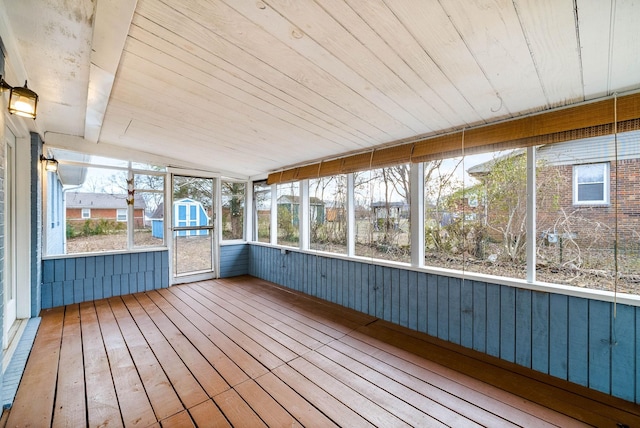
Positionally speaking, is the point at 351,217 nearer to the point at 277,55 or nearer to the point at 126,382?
the point at 277,55

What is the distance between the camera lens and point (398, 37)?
1.35 meters

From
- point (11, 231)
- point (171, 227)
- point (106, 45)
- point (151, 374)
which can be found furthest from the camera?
point (171, 227)

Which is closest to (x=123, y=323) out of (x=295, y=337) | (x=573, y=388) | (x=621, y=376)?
(x=295, y=337)

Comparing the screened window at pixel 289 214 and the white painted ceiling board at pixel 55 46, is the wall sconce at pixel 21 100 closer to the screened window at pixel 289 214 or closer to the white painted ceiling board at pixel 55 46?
the white painted ceiling board at pixel 55 46

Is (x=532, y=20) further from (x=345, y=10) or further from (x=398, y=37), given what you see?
(x=345, y=10)

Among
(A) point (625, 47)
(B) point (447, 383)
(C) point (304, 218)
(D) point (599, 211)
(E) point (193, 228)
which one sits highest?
(A) point (625, 47)

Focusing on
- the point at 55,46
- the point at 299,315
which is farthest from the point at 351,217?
the point at 55,46

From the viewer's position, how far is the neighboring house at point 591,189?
1826 mm

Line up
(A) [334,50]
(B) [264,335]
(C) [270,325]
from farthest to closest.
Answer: (C) [270,325]
(B) [264,335]
(A) [334,50]

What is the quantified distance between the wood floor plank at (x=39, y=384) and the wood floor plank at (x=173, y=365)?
678 millimetres

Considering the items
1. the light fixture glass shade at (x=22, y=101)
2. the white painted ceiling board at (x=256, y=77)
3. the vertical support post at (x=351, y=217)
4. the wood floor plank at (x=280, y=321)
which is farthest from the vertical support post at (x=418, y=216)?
the light fixture glass shade at (x=22, y=101)

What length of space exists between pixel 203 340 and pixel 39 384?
118cm

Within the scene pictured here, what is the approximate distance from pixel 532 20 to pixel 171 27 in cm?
179

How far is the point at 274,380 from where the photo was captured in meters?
2.07
